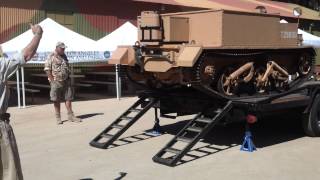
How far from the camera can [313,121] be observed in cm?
898

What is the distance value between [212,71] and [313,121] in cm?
208

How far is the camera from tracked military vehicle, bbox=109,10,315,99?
823 centimetres

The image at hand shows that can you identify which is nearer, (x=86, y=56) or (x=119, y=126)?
(x=119, y=126)

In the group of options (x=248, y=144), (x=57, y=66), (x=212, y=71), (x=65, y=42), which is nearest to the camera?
(x=248, y=144)

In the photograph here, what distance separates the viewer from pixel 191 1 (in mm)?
22891

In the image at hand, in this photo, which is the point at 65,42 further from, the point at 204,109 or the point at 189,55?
the point at 189,55

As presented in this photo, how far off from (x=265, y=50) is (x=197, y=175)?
330cm

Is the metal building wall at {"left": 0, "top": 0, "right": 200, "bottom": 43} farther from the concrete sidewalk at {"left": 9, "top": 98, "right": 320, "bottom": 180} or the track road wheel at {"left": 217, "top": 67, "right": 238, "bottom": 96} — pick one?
the track road wheel at {"left": 217, "top": 67, "right": 238, "bottom": 96}

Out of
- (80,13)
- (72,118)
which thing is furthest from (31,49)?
(80,13)

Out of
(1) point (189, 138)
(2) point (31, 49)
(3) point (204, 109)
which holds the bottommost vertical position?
(1) point (189, 138)

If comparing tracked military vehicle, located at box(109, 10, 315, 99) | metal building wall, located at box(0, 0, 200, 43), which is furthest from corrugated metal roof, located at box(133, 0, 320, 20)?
tracked military vehicle, located at box(109, 10, 315, 99)

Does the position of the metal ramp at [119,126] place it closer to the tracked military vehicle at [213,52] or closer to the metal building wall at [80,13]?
the tracked military vehicle at [213,52]

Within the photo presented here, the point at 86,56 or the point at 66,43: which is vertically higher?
the point at 66,43

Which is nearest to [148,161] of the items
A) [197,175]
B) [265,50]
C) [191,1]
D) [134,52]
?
[197,175]
